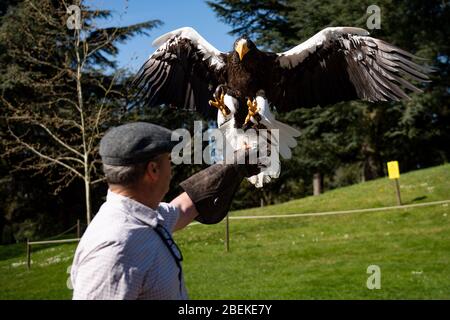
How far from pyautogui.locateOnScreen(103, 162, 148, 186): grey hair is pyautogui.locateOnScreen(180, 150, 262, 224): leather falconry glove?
364mm

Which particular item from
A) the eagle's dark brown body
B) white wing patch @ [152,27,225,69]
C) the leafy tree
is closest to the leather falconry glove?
the eagle's dark brown body

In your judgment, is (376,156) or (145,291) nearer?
(145,291)

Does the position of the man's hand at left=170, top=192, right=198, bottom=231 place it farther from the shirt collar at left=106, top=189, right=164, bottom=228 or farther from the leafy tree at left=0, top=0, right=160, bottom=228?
the leafy tree at left=0, top=0, right=160, bottom=228

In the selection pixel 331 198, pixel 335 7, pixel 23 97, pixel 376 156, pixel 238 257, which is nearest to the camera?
pixel 335 7

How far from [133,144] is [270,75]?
3.40 feet

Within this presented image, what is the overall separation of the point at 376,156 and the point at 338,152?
1.24 metres

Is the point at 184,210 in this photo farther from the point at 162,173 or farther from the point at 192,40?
the point at 192,40

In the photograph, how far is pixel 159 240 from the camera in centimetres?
138

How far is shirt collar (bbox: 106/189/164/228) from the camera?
1.38 metres

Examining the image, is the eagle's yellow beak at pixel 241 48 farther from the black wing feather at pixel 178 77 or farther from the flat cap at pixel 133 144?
the flat cap at pixel 133 144

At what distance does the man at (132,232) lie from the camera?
1.25 metres

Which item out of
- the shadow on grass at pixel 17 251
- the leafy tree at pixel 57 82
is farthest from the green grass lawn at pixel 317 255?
the leafy tree at pixel 57 82
